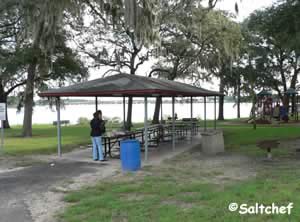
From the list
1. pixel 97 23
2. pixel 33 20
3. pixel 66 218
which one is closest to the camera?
pixel 66 218

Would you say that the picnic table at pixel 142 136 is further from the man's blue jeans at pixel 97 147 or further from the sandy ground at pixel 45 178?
the sandy ground at pixel 45 178

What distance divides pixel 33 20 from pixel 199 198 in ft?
29.2

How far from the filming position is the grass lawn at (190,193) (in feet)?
18.1

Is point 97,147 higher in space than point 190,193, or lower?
higher

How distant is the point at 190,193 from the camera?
6.88m

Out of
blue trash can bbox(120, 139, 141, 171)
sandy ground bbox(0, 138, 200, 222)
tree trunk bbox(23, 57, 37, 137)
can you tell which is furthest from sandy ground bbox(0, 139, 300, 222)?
tree trunk bbox(23, 57, 37, 137)

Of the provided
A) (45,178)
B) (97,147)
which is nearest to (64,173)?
(45,178)

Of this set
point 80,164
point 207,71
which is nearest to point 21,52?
point 80,164

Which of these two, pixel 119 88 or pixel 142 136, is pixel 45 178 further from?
pixel 142 136

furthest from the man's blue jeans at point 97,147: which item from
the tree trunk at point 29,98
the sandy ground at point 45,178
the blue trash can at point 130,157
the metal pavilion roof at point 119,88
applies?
the tree trunk at point 29,98

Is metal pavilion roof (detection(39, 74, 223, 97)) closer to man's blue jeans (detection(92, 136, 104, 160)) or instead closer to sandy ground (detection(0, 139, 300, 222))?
man's blue jeans (detection(92, 136, 104, 160))

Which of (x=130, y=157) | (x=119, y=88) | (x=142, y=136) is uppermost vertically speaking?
(x=119, y=88)

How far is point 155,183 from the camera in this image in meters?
7.88

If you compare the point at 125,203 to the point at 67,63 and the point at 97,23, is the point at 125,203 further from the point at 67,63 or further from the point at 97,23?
the point at 97,23
